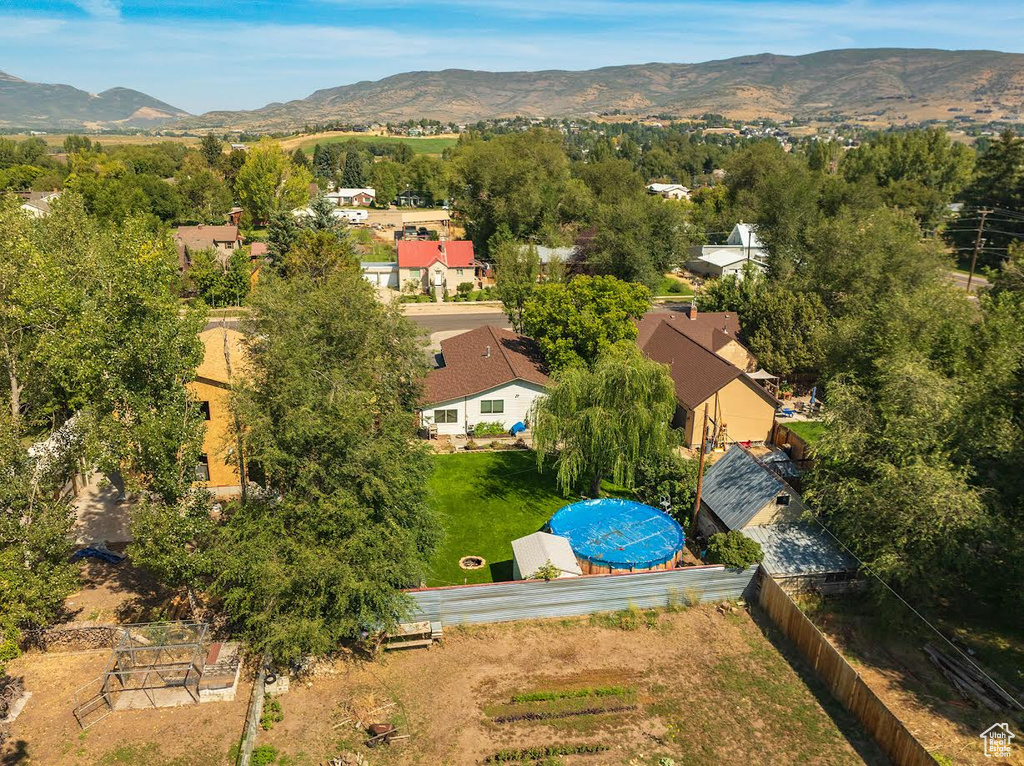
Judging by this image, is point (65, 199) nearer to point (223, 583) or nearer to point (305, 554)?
point (223, 583)

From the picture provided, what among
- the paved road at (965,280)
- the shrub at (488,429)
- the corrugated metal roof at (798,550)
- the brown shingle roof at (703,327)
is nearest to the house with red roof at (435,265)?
the brown shingle roof at (703,327)

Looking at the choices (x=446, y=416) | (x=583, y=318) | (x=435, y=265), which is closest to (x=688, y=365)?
(x=583, y=318)

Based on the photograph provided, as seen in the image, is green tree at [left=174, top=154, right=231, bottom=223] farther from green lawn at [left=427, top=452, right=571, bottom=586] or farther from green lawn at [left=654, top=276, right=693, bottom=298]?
green lawn at [left=427, top=452, right=571, bottom=586]

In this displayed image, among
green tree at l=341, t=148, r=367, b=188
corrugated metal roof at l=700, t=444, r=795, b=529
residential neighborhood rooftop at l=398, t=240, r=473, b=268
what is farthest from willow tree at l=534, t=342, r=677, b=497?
green tree at l=341, t=148, r=367, b=188

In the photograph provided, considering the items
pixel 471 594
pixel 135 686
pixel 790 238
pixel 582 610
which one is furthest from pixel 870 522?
pixel 790 238

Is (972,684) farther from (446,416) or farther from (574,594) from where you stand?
(446,416)
